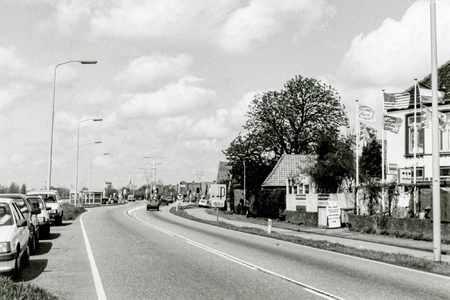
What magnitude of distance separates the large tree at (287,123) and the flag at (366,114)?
29.7 metres

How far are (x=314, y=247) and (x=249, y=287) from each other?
9.33 meters

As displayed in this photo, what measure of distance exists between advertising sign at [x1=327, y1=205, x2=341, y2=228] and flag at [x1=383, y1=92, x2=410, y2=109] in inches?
256

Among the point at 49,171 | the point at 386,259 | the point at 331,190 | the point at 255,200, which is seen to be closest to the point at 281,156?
the point at 255,200

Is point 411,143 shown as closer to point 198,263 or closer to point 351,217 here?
point 351,217

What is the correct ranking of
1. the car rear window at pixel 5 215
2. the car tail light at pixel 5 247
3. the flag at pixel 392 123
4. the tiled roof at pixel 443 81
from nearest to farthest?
the car tail light at pixel 5 247 < the car rear window at pixel 5 215 < the flag at pixel 392 123 < the tiled roof at pixel 443 81

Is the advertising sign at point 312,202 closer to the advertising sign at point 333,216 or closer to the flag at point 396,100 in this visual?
the advertising sign at point 333,216

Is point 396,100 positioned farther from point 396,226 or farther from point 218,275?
point 218,275

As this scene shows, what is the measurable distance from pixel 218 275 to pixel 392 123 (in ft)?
60.1

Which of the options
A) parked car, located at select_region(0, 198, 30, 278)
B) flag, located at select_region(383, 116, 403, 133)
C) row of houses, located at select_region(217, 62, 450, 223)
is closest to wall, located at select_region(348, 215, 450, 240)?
row of houses, located at select_region(217, 62, 450, 223)

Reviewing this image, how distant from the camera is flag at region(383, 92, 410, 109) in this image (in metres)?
26.1

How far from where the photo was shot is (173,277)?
11.4m

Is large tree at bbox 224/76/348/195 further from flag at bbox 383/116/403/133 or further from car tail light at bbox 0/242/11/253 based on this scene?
car tail light at bbox 0/242/11/253

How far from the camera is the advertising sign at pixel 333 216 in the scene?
30016 millimetres

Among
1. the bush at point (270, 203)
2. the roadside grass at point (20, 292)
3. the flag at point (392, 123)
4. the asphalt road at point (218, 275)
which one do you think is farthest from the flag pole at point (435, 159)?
the bush at point (270, 203)
